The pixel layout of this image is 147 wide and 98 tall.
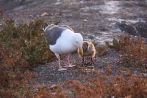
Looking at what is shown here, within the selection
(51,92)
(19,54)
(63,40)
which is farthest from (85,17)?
(51,92)

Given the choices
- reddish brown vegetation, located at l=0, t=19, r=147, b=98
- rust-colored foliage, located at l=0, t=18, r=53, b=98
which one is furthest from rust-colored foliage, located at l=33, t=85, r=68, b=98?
rust-colored foliage, located at l=0, t=18, r=53, b=98

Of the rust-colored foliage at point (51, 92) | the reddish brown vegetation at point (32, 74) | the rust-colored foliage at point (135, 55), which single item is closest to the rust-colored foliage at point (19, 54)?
the reddish brown vegetation at point (32, 74)

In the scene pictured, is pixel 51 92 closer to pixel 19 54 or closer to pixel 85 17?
pixel 19 54

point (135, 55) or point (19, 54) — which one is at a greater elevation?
point (19, 54)

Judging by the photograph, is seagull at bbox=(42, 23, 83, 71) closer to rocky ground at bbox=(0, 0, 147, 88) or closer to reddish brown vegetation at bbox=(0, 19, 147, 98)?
rocky ground at bbox=(0, 0, 147, 88)

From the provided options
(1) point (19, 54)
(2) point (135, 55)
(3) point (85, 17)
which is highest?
(1) point (19, 54)

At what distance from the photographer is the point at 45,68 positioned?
12039 mm

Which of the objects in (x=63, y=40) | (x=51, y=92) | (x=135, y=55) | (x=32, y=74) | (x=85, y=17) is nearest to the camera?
(x=51, y=92)

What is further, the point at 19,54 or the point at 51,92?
the point at 19,54

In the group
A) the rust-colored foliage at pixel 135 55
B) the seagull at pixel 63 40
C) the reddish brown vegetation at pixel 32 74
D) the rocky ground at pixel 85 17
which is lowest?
the rocky ground at pixel 85 17

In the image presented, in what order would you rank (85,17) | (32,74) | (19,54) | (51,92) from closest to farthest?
(51,92), (32,74), (19,54), (85,17)

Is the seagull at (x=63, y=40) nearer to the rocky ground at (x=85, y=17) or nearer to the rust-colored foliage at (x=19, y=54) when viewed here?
the rocky ground at (x=85, y=17)

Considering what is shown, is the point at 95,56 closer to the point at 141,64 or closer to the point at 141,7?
the point at 141,64

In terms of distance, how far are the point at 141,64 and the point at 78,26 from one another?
220 inches
